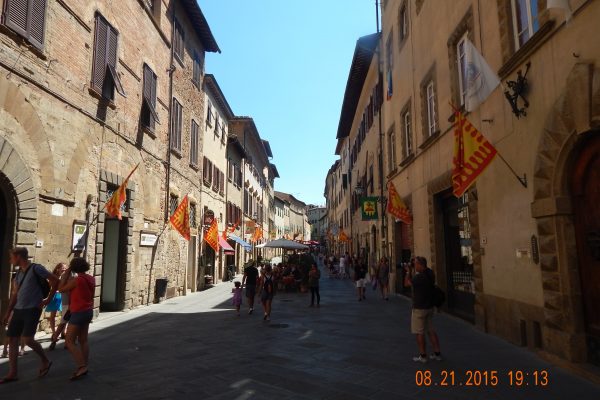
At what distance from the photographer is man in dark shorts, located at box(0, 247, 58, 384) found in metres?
5.77

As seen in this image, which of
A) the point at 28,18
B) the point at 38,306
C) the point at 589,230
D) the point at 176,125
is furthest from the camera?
the point at 176,125

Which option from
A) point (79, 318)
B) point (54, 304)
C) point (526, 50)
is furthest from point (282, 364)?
point (526, 50)

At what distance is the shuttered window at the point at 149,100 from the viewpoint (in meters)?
14.5

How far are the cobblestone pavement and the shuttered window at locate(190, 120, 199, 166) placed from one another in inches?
418

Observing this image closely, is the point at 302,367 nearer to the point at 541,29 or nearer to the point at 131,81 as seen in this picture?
the point at 541,29

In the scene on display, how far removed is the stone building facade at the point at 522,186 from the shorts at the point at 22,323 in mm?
7543

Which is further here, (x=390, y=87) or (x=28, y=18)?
(x=390, y=87)

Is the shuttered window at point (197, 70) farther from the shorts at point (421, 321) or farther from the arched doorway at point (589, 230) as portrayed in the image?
the arched doorway at point (589, 230)

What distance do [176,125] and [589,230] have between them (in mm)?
15509

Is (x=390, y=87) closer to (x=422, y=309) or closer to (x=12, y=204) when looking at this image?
(x=422, y=309)

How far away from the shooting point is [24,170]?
8414 millimetres

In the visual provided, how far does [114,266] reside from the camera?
13445 mm

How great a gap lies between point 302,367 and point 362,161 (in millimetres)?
23683

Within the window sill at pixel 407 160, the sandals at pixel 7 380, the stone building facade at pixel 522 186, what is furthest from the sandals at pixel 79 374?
the window sill at pixel 407 160
